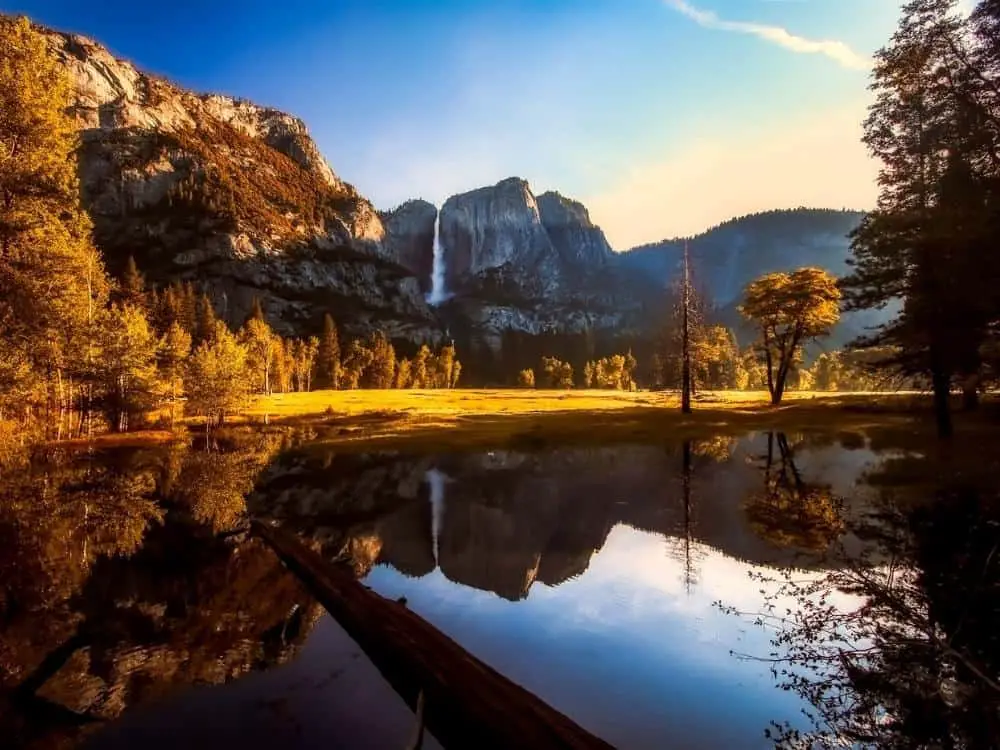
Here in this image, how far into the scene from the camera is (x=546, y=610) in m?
11.8

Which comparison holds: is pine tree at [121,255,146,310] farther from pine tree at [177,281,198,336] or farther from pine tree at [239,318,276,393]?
pine tree at [239,318,276,393]

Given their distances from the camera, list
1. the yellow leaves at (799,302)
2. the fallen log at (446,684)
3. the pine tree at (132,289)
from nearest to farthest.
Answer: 1. the fallen log at (446,684)
2. the yellow leaves at (799,302)
3. the pine tree at (132,289)

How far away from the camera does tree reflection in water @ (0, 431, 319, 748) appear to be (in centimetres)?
812

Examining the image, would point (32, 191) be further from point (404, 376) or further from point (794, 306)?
point (404, 376)

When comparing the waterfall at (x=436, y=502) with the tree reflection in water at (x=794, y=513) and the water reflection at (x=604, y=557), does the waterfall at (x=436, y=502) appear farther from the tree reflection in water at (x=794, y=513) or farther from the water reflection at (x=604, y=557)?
the tree reflection in water at (x=794, y=513)

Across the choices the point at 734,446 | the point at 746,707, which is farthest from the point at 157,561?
the point at 734,446

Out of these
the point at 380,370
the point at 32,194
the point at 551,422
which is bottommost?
the point at 551,422

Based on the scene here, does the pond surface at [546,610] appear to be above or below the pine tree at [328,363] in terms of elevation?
below

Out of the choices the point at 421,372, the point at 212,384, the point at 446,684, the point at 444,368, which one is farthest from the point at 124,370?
the point at 444,368

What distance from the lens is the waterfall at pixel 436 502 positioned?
61.6ft

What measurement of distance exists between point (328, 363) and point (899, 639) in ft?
449

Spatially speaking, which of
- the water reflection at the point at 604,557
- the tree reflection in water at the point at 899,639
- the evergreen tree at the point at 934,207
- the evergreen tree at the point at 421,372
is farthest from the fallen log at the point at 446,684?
the evergreen tree at the point at 421,372

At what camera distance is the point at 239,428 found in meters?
57.9

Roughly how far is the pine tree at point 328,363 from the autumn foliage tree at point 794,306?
101072mm
